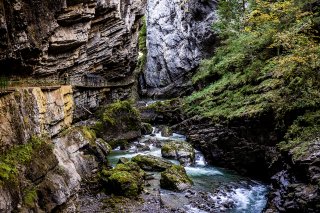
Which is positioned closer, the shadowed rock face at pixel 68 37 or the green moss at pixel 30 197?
the green moss at pixel 30 197

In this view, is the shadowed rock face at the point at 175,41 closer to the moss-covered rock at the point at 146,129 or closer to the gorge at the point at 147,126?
the gorge at the point at 147,126

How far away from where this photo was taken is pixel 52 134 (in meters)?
13.7

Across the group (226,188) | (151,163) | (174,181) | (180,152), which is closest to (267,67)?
(180,152)

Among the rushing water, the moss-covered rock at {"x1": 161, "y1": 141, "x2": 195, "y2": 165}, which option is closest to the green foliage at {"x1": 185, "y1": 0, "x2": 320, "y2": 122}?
the moss-covered rock at {"x1": 161, "y1": 141, "x2": 195, "y2": 165}

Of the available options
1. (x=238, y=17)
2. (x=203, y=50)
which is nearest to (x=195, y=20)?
(x=203, y=50)

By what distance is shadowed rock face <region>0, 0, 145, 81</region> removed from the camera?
14211mm

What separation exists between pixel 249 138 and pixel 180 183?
534cm

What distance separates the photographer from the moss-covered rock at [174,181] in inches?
620

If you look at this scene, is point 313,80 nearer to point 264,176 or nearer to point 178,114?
point 264,176

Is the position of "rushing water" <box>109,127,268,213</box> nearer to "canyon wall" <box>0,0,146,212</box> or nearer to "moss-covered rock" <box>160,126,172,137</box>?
"canyon wall" <box>0,0,146,212</box>

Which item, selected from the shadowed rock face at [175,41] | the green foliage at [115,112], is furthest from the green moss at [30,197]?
the shadowed rock face at [175,41]

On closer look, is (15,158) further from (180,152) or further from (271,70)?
(271,70)

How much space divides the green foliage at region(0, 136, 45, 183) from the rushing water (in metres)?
6.85

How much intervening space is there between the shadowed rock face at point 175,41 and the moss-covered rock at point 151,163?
75.8 feet
